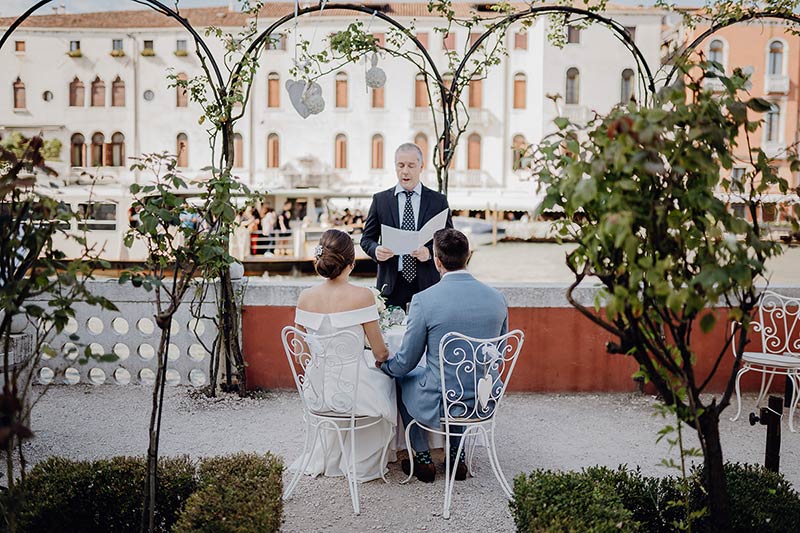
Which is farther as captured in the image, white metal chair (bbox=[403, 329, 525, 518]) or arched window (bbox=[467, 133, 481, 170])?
arched window (bbox=[467, 133, 481, 170])

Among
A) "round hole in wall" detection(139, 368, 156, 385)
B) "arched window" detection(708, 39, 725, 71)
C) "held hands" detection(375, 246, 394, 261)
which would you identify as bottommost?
"round hole in wall" detection(139, 368, 156, 385)

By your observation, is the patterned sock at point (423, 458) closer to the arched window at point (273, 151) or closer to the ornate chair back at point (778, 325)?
the ornate chair back at point (778, 325)

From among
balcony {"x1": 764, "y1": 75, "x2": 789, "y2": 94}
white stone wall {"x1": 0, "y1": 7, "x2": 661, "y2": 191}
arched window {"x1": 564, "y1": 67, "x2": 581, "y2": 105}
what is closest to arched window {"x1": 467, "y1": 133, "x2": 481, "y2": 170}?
white stone wall {"x1": 0, "y1": 7, "x2": 661, "y2": 191}

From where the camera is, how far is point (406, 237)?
5203 millimetres

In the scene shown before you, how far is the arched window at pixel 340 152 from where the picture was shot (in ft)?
126

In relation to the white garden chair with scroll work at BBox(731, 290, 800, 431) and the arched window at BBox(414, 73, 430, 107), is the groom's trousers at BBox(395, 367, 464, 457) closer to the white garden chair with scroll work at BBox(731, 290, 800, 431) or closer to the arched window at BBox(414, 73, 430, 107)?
the white garden chair with scroll work at BBox(731, 290, 800, 431)

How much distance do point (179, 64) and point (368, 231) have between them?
35.0 meters

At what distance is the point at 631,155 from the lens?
7.59 ft

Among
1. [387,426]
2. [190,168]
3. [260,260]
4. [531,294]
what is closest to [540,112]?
[190,168]

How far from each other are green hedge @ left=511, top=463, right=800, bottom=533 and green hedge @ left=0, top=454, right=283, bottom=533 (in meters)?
1.03

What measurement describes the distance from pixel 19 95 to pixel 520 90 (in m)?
24.6

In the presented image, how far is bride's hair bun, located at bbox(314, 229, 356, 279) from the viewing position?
13.6 ft

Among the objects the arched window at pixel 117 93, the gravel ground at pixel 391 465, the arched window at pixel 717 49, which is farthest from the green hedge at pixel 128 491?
the arched window at pixel 717 49

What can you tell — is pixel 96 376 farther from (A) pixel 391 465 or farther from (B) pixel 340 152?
(B) pixel 340 152
